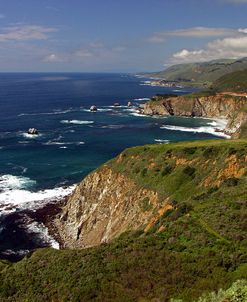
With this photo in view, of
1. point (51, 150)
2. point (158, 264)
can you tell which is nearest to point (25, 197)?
point (51, 150)

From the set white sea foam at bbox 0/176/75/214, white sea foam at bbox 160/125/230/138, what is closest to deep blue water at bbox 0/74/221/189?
white sea foam at bbox 0/176/75/214

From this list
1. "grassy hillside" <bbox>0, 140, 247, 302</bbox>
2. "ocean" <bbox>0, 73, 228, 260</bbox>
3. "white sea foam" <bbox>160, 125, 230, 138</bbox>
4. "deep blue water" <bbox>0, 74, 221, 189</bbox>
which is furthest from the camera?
"white sea foam" <bbox>160, 125, 230, 138</bbox>

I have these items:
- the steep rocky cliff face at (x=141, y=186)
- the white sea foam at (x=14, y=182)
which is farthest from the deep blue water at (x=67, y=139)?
the steep rocky cliff face at (x=141, y=186)

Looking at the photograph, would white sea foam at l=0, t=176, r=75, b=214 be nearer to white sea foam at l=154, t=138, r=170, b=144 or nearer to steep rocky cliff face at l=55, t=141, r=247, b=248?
steep rocky cliff face at l=55, t=141, r=247, b=248

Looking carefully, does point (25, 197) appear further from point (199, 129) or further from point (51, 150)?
point (199, 129)

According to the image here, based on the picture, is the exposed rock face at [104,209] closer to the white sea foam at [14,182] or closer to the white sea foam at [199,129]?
the white sea foam at [14,182]

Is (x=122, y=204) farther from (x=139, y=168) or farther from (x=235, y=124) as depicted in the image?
(x=235, y=124)

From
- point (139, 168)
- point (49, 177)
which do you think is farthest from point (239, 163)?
point (49, 177)

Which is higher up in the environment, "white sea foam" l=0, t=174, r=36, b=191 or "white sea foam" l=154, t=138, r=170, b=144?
"white sea foam" l=154, t=138, r=170, b=144
